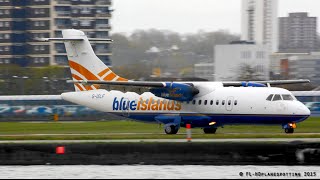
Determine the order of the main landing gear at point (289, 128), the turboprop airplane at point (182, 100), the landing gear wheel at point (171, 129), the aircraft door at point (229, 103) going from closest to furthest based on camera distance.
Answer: the main landing gear at point (289, 128) → the turboprop airplane at point (182, 100) → the aircraft door at point (229, 103) → the landing gear wheel at point (171, 129)

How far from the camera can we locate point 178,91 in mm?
43469

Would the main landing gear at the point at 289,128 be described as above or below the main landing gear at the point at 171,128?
above

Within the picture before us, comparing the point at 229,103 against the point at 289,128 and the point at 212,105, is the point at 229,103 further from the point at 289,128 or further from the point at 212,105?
the point at 289,128

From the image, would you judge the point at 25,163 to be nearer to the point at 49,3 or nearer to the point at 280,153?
the point at 280,153

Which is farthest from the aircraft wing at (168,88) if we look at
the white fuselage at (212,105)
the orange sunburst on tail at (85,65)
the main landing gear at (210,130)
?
the orange sunburst on tail at (85,65)

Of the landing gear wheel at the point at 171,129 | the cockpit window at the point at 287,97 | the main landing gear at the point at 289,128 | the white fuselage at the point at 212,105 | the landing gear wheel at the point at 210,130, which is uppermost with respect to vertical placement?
the cockpit window at the point at 287,97

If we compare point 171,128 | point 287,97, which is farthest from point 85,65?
point 287,97

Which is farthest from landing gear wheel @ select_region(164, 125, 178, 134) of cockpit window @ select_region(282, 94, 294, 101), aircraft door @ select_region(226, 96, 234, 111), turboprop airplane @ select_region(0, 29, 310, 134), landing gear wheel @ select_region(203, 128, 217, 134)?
cockpit window @ select_region(282, 94, 294, 101)

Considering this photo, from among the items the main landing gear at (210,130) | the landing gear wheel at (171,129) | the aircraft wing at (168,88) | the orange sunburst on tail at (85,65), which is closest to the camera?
the aircraft wing at (168,88)

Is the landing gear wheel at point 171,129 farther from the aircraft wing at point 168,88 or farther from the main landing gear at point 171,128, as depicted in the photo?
the aircraft wing at point 168,88

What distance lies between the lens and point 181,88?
43.4 meters

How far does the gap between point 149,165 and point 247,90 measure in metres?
14.3

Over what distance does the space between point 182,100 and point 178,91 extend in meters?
0.58

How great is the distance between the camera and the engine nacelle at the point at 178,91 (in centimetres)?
4338
